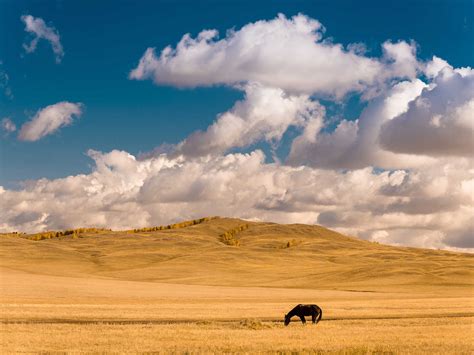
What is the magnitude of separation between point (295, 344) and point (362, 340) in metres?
3.58

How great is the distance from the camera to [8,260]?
176 meters

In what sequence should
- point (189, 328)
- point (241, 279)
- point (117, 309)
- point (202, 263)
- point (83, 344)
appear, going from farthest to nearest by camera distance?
1. point (202, 263)
2. point (241, 279)
3. point (117, 309)
4. point (189, 328)
5. point (83, 344)

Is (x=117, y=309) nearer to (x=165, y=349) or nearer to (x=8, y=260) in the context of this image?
(x=165, y=349)

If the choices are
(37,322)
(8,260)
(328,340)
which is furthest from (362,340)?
(8,260)

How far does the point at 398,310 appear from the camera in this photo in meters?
53.4

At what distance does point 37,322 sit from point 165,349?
16.0m

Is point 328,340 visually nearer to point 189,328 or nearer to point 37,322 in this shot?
point 189,328

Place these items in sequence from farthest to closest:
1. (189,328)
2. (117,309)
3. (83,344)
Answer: (117,309) → (189,328) → (83,344)

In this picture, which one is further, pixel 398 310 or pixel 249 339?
pixel 398 310

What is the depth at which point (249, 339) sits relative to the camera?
31.6m

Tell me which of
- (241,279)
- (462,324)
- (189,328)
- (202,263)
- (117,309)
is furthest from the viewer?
(202,263)

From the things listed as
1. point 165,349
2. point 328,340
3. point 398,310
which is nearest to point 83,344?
point 165,349

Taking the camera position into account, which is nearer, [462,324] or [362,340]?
[362,340]

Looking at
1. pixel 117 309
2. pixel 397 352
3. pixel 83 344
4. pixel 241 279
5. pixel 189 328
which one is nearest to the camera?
pixel 397 352
